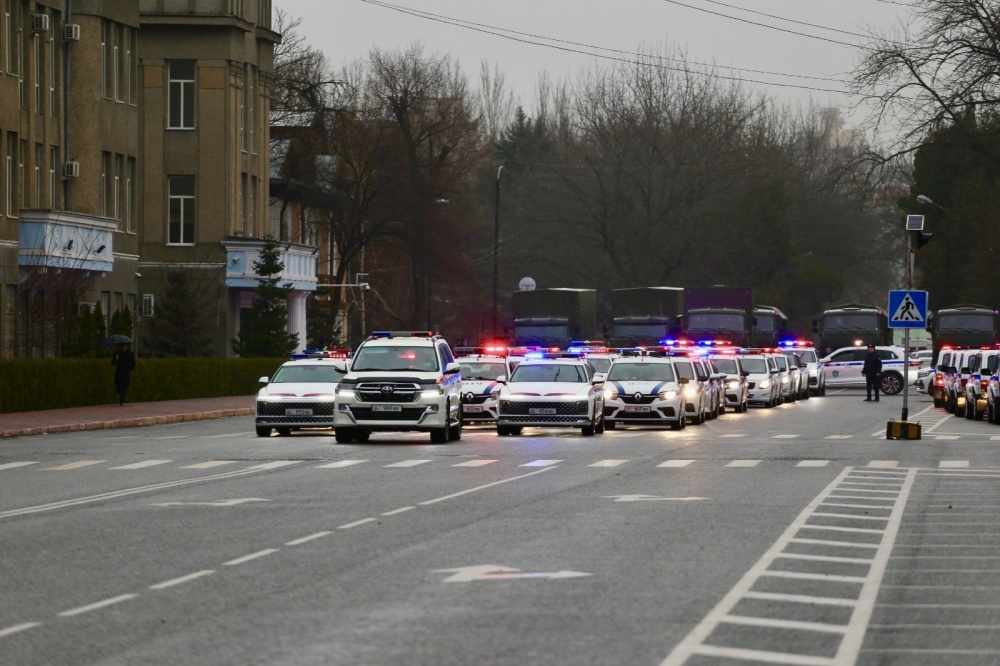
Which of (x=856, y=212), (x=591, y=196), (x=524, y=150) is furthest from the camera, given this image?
(x=524, y=150)

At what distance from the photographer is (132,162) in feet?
202

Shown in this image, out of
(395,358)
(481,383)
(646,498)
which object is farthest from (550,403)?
(646,498)

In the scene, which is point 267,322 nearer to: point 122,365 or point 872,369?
point 122,365

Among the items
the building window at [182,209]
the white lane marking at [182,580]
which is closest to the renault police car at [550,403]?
the white lane marking at [182,580]

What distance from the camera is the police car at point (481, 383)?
131 ft

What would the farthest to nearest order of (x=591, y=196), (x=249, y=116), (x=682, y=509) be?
(x=591, y=196) < (x=249, y=116) < (x=682, y=509)

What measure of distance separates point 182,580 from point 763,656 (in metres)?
4.68

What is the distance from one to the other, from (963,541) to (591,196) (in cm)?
8657

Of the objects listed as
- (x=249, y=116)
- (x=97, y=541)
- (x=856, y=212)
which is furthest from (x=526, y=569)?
(x=856, y=212)

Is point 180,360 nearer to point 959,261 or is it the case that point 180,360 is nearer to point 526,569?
point 526,569

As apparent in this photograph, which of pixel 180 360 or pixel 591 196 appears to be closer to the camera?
pixel 180 360

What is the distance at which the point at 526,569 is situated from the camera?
13055 millimetres

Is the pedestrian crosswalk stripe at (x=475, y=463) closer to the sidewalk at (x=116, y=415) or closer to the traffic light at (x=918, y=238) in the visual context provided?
A: the traffic light at (x=918, y=238)

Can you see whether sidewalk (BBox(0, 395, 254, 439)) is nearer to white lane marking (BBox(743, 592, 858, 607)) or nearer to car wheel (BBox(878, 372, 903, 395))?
white lane marking (BBox(743, 592, 858, 607))
